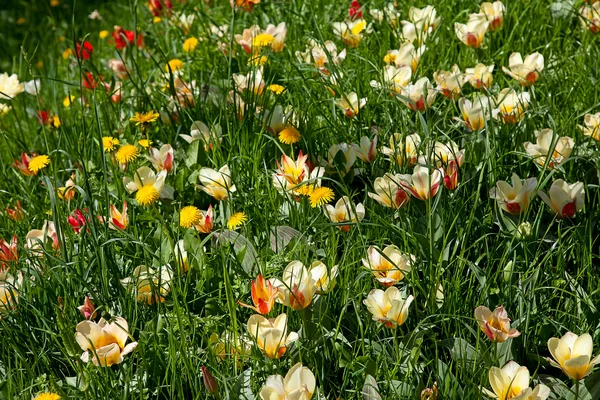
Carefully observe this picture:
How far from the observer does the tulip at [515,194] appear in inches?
66.7

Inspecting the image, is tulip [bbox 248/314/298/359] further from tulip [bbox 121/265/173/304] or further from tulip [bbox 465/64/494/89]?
tulip [bbox 465/64/494/89]

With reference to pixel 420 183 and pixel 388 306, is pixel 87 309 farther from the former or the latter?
pixel 420 183

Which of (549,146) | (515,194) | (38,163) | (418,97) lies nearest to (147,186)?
(38,163)

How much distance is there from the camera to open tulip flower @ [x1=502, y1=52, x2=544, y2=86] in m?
2.13

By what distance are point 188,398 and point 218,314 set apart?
195mm

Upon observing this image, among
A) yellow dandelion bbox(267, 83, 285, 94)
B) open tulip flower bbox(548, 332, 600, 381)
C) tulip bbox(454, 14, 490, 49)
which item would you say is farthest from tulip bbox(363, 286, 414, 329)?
tulip bbox(454, 14, 490, 49)

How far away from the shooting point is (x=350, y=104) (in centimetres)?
203

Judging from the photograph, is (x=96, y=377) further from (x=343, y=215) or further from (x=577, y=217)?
(x=577, y=217)

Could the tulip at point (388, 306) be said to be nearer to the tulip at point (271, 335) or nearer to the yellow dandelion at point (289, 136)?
the tulip at point (271, 335)

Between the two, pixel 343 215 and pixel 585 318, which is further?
pixel 343 215

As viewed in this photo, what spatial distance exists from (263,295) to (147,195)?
483 mm

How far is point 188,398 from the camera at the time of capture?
1521 millimetres

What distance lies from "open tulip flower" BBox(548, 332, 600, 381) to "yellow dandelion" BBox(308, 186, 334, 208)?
0.59 meters

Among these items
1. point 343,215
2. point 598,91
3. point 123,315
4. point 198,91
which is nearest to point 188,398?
point 123,315
